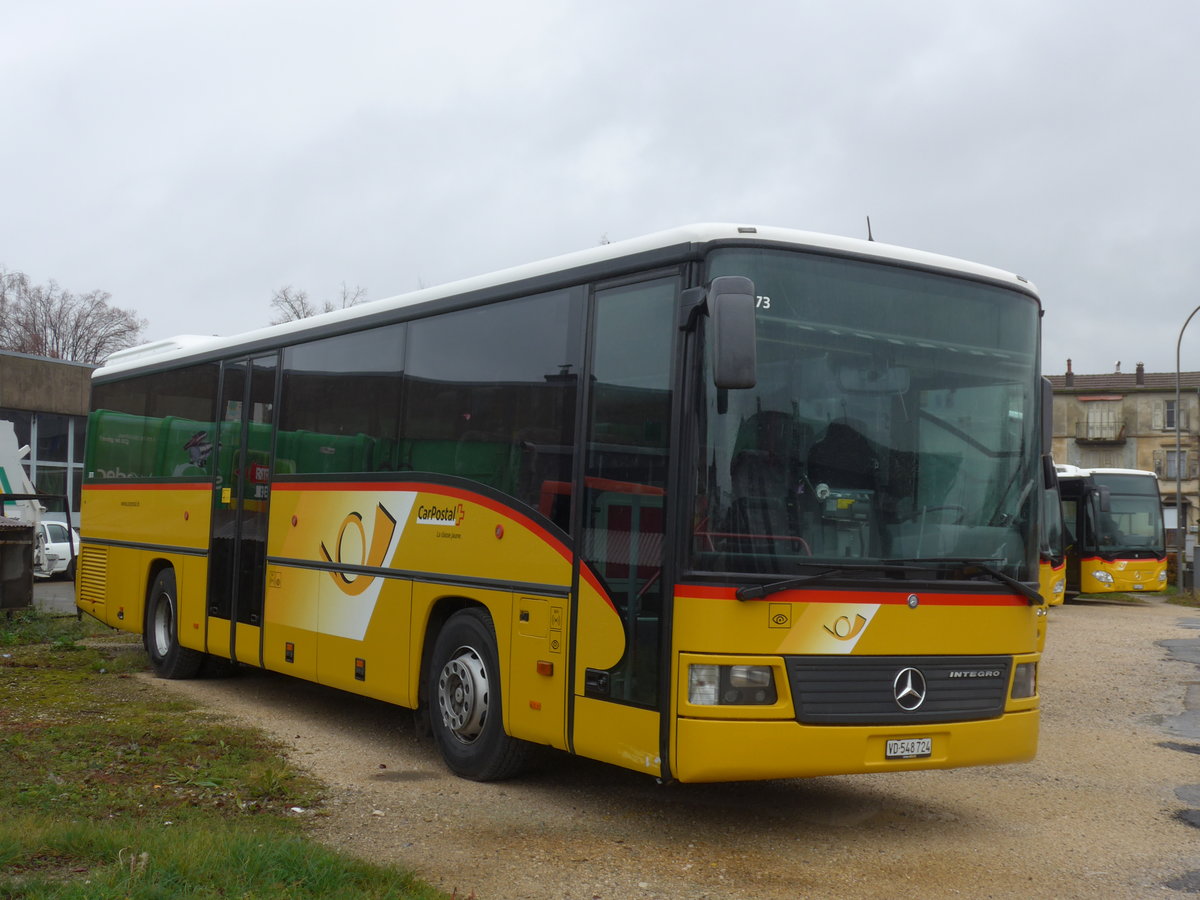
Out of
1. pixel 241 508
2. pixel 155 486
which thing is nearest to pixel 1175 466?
pixel 155 486

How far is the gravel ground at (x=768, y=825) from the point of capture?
609 centimetres

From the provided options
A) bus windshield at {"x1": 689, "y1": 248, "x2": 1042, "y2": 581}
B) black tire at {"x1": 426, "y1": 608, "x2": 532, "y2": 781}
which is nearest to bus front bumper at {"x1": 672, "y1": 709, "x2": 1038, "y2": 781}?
bus windshield at {"x1": 689, "y1": 248, "x2": 1042, "y2": 581}

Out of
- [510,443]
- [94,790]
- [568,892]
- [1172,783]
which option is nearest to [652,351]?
[510,443]

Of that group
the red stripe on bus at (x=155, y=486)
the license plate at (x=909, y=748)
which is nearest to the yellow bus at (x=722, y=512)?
the license plate at (x=909, y=748)

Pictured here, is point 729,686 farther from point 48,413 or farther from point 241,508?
point 48,413

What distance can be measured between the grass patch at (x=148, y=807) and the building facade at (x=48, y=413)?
26.8m

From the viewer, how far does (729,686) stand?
21.1 ft

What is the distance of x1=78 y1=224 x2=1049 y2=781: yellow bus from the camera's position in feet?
21.4

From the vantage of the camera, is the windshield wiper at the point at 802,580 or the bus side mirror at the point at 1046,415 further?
the bus side mirror at the point at 1046,415

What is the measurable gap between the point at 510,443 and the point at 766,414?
76.2 inches

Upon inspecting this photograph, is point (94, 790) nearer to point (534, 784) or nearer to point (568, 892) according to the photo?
point (534, 784)

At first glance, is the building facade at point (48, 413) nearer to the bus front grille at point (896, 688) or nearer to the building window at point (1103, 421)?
the bus front grille at point (896, 688)

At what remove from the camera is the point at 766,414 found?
6.61m

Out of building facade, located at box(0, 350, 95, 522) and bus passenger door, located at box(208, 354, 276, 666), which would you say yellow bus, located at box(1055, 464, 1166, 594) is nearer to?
bus passenger door, located at box(208, 354, 276, 666)
